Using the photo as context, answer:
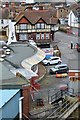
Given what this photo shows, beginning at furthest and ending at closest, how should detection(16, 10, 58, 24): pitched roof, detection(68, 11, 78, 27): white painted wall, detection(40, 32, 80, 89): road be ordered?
detection(68, 11, 78, 27): white painted wall < detection(16, 10, 58, 24): pitched roof < detection(40, 32, 80, 89): road

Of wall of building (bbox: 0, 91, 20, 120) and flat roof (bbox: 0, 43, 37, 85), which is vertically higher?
flat roof (bbox: 0, 43, 37, 85)

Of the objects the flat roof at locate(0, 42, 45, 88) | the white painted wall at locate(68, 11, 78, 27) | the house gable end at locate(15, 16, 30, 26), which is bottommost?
the flat roof at locate(0, 42, 45, 88)

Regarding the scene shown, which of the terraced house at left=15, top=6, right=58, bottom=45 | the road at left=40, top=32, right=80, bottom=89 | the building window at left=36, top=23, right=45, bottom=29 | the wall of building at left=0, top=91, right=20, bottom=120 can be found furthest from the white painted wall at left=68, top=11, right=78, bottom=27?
the wall of building at left=0, top=91, right=20, bottom=120

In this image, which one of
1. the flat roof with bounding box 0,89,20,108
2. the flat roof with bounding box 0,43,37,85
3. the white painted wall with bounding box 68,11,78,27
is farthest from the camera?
the white painted wall with bounding box 68,11,78,27

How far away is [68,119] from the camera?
9.53 meters

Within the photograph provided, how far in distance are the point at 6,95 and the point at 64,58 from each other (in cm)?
1503

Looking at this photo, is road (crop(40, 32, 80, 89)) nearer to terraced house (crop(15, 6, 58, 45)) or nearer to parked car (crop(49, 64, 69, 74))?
parked car (crop(49, 64, 69, 74))

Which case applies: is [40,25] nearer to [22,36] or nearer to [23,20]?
[23,20]

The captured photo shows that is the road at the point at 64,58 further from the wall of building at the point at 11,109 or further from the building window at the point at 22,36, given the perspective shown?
the wall of building at the point at 11,109

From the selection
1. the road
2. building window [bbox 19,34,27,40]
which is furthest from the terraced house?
the road

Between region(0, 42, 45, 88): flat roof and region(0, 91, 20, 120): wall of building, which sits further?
region(0, 42, 45, 88): flat roof

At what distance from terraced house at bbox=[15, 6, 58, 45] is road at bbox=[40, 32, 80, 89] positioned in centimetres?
111

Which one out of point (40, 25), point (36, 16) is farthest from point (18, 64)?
point (36, 16)

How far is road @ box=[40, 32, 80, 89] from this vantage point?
16.9 metres
